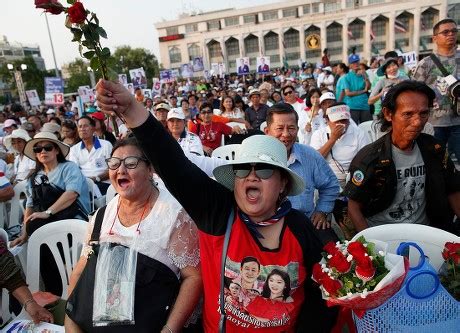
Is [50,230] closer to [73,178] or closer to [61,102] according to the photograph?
[73,178]

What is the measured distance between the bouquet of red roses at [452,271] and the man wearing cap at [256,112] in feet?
20.3

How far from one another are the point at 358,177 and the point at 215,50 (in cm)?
7698

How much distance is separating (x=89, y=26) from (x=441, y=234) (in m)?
2.13

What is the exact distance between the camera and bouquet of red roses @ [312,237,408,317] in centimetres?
136

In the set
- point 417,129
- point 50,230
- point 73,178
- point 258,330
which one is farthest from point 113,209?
point 417,129

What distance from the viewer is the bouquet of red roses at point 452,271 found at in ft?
5.05

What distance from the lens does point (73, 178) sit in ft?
11.9

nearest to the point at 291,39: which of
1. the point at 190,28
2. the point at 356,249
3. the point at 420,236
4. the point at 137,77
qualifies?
the point at 190,28

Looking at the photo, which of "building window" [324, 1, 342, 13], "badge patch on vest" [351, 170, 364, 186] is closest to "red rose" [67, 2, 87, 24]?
"badge patch on vest" [351, 170, 364, 186]

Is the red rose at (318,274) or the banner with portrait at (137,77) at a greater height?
the banner with portrait at (137,77)

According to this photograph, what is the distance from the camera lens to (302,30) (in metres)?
67.4

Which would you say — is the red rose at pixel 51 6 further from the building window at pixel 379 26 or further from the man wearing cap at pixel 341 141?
the building window at pixel 379 26

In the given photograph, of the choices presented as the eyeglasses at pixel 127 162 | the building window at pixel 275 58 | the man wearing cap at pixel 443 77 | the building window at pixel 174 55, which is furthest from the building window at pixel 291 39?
the eyeglasses at pixel 127 162

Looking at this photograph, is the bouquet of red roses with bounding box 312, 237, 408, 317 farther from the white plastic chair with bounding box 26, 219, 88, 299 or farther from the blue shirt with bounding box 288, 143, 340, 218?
the white plastic chair with bounding box 26, 219, 88, 299
